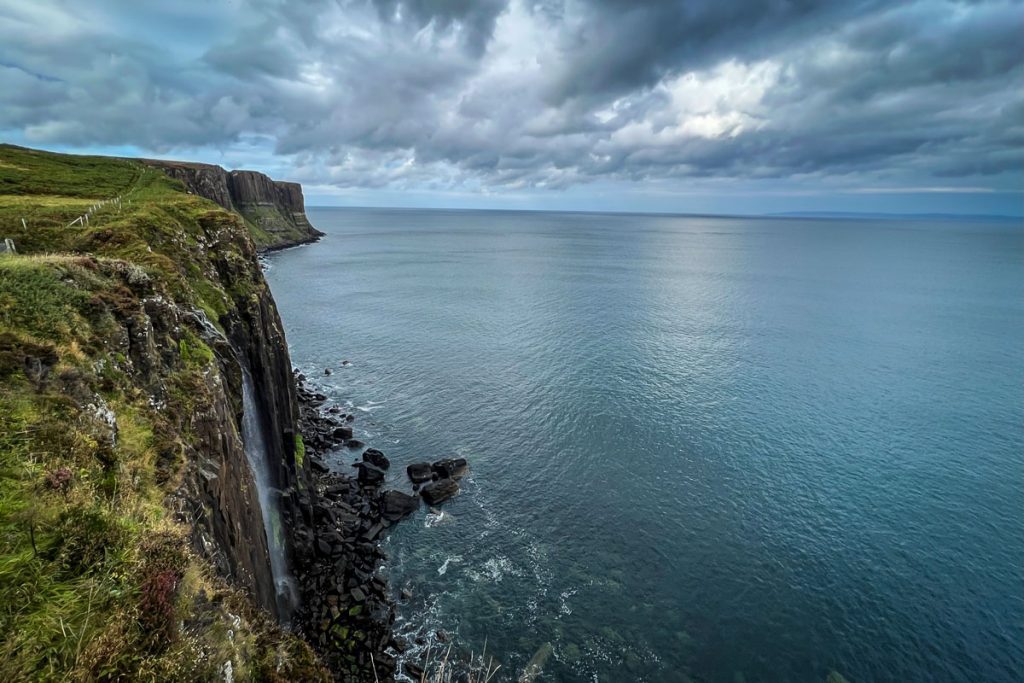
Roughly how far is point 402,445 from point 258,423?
806 inches

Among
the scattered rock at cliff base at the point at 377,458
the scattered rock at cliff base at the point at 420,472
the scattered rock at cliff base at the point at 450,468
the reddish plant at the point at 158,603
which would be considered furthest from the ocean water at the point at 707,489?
Answer: the reddish plant at the point at 158,603

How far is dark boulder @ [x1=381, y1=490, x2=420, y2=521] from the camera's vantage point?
41.7 meters

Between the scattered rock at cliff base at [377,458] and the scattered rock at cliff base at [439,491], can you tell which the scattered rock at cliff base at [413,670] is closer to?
the scattered rock at cliff base at [439,491]

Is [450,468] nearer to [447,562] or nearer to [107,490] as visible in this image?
[447,562]

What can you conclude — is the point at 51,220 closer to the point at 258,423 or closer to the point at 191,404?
the point at 258,423

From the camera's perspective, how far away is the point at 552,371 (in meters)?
72.7

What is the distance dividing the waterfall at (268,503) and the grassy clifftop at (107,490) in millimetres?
7327

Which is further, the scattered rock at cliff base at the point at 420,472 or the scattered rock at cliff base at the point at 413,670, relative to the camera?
the scattered rock at cliff base at the point at 420,472

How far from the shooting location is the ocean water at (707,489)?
102 feet

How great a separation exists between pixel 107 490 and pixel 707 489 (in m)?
44.2

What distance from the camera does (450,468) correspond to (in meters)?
48.0

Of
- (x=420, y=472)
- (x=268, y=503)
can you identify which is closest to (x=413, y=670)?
(x=268, y=503)

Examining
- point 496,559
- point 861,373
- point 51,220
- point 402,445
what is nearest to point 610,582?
point 496,559

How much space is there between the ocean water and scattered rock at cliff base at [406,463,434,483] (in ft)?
6.40
